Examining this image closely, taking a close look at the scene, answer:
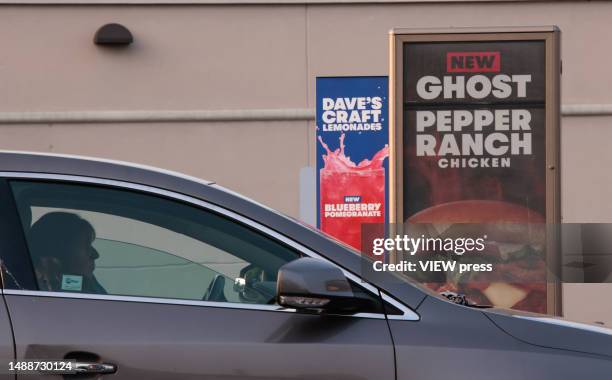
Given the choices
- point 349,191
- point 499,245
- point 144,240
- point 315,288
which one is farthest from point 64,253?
point 349,191

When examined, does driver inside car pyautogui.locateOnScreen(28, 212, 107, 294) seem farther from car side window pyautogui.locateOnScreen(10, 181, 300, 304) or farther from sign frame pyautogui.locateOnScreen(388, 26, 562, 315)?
sign frame pyautogui.locateOnScreen(388, 26, 562, 315)

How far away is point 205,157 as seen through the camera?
11.9 m

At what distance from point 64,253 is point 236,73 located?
8654 millimetres

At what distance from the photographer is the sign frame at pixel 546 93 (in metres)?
7.22

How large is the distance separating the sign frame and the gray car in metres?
3.68

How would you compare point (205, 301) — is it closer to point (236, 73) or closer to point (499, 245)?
point (499, 245)

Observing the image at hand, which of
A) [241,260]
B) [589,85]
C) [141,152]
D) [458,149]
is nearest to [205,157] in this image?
[141,152]

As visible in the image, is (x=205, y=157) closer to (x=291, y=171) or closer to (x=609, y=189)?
(x=291, y=171)

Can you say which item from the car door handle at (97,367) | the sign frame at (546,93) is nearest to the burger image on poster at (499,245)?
the sign frame at (546,93)

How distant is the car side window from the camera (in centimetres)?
349

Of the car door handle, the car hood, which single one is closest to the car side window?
the car door handle

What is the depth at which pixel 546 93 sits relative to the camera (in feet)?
23.9

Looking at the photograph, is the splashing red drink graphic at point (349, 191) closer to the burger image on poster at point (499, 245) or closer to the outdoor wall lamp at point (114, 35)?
the burger image on poster at point (499, 245)

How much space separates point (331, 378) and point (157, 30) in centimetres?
915
